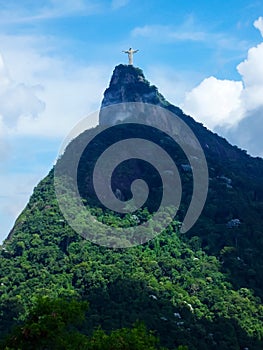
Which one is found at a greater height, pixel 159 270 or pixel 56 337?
pixel 159 270

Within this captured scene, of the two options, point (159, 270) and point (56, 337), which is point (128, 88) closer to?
point (159, 270)

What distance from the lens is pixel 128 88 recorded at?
9688 cm

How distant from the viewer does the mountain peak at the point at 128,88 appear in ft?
318

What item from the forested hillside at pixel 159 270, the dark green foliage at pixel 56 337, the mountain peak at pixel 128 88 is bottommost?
the dark green foliage at pixel 56 337

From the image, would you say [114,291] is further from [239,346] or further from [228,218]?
[228,218]

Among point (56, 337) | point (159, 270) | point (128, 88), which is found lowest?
point (56, 337)

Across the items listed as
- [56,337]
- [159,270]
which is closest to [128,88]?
[159,270]

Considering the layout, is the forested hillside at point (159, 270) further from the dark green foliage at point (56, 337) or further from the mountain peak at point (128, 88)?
the dark green foliage at point (56, 337)

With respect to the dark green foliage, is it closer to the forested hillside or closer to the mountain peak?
the forested hillside

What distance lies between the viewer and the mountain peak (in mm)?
97062

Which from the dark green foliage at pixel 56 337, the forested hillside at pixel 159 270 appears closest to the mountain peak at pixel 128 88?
the forested hillside at pixel 159 270

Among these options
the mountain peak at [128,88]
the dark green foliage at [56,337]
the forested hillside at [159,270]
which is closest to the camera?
the dark green foliage at [56,337]

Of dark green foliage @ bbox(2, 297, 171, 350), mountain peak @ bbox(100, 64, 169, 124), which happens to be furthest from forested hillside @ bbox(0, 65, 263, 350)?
dark green foliage @ bbox(2, 297, 171, 350)

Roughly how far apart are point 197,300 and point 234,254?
11.5 metres
